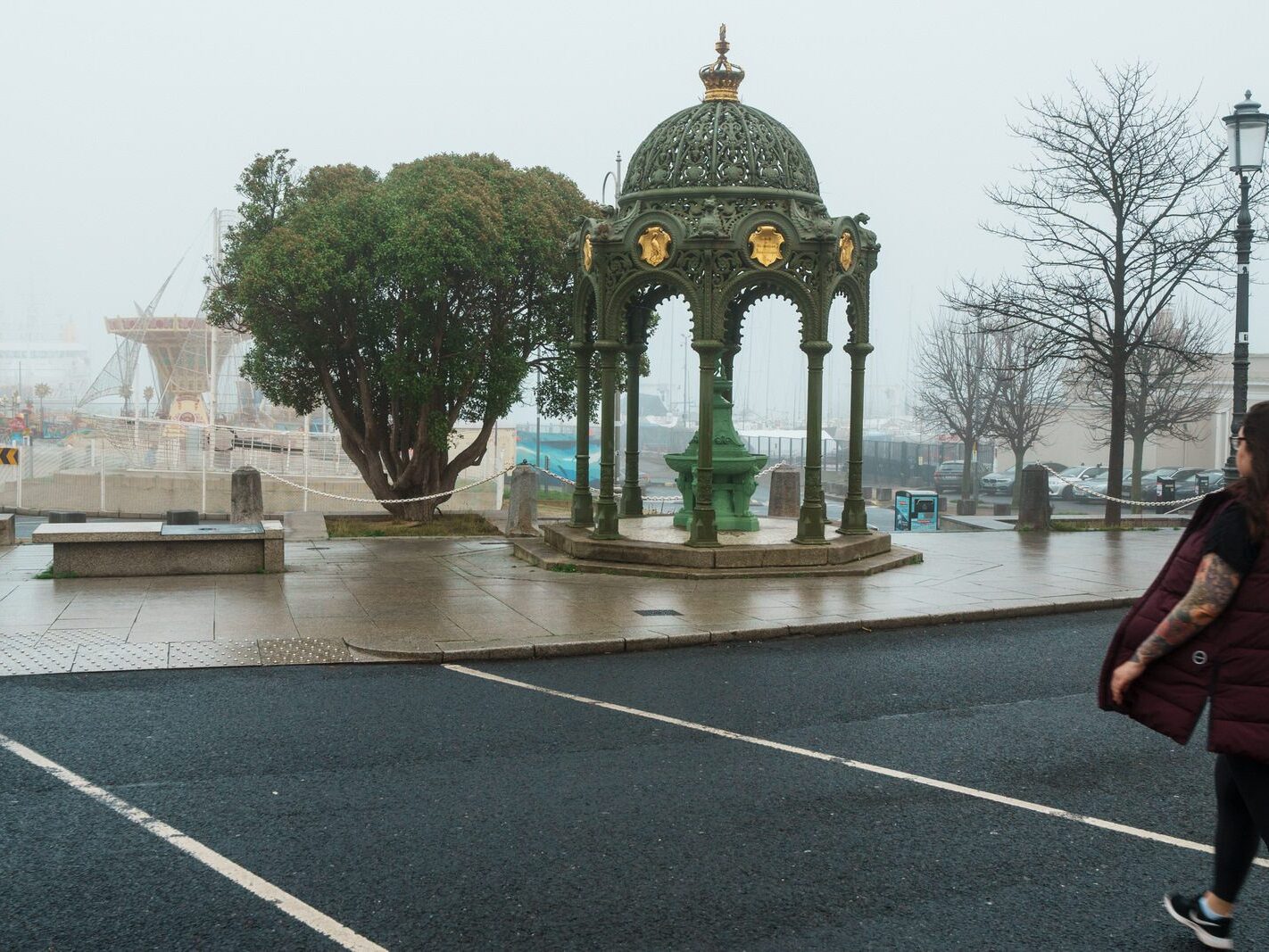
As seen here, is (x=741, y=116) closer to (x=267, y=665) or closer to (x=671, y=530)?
(x=671, y=530)

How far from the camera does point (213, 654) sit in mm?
9266

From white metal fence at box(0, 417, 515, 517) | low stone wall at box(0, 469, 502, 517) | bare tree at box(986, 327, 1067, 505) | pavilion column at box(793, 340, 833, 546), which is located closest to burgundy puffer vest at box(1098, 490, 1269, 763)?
pavilion column at box(793, 340, 833, 546)

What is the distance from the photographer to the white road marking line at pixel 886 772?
561 cm

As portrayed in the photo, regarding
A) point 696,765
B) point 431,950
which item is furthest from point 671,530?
point 431,950

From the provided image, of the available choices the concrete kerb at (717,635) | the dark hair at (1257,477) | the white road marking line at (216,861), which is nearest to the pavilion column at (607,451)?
the concrete kerb at (717,635)

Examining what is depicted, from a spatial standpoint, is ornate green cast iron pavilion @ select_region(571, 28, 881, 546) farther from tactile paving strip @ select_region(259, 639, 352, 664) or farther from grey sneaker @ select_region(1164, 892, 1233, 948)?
grey sneaker @ select_region(1164, 892, 1233, 948)

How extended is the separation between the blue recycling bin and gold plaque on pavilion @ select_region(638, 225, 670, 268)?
12.3 meters

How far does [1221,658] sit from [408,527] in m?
18.3

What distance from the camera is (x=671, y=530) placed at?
16.2 meters

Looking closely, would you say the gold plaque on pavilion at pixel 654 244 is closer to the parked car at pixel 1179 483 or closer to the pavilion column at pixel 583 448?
the pavilion column at pixel 583 448

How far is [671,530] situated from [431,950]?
12.0 metres

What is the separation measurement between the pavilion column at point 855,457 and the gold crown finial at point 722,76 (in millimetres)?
3608

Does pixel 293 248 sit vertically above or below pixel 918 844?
above

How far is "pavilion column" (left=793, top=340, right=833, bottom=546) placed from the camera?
1469 cm
